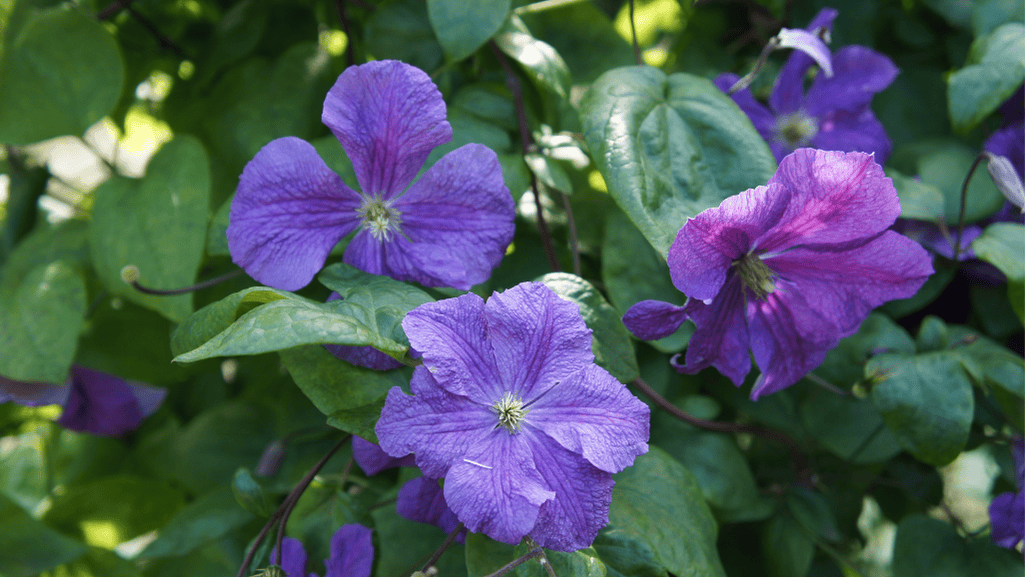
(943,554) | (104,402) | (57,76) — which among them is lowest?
(943,554)

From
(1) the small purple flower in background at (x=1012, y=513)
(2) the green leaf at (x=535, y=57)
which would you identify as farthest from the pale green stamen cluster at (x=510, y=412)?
(1) the small purple flower in background at (x=1012, y=513)

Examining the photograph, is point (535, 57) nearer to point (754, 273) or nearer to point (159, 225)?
point (754, 273)

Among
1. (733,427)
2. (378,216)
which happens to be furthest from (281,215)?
(733,427)

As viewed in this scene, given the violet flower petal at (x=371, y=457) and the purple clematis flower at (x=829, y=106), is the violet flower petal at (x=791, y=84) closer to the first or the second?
the purple clematis flower at (x=829, y=106)

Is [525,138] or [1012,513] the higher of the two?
[525,138]

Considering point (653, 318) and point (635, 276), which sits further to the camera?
point (635, 276)

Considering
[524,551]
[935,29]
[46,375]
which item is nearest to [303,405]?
[46,375]

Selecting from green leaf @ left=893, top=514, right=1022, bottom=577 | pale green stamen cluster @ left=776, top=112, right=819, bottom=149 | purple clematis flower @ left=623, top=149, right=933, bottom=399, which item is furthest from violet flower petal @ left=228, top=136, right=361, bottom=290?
green leaf @ left=893, top=514, right=1022, bottom=577
